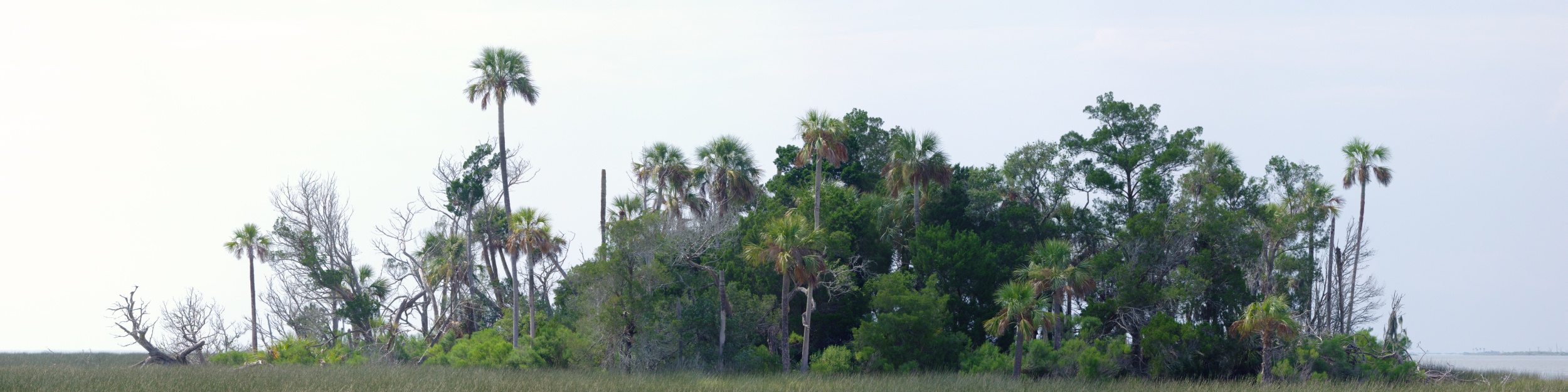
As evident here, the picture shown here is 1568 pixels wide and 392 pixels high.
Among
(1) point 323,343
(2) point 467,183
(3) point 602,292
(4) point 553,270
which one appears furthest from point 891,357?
(1) point 323,343

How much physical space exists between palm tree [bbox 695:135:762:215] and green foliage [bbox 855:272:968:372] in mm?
9093

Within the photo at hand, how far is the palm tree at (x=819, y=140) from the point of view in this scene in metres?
41.4

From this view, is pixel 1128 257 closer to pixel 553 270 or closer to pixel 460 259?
pixel 553 270

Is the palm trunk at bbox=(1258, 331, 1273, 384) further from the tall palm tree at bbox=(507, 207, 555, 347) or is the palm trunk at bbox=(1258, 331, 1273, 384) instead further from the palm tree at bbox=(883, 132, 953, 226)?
the tall palm tree at bbox=(507, 207, 555, 347)

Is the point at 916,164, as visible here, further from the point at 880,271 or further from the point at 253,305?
the point at 253,305

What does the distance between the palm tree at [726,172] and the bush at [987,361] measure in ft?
41.2

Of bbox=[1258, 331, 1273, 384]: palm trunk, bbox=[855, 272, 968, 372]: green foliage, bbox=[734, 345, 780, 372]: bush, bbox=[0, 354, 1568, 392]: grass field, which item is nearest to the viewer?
bbox=[0, 354, 1568, 392]: grass field

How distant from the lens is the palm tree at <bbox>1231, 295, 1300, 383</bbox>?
34812 millimetres

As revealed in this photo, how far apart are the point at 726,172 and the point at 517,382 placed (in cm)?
1774


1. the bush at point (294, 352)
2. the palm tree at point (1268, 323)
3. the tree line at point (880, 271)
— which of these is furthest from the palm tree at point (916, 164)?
the bush at point (294, 352)

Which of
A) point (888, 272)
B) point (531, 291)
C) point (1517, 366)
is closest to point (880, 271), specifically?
point (888, 272)

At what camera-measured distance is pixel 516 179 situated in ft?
147

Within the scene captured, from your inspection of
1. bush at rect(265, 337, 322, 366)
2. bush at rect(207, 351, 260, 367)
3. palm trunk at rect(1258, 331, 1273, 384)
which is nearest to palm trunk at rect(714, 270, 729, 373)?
bush at rect(265, 337, 322, 366)

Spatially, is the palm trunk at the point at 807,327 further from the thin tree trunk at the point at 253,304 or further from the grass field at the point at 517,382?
the thin tree trunk at the point at 253,304
